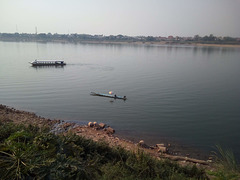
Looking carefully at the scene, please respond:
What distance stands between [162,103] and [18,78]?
2573cm

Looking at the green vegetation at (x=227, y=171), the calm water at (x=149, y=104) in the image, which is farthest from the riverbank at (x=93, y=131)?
the green vegetation at (x=227, y=171)

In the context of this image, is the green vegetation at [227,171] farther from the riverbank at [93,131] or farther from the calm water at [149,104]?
the calm water at [149,104]

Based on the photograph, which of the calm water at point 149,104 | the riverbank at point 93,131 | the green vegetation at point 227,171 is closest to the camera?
the green vegetation at point 227,171

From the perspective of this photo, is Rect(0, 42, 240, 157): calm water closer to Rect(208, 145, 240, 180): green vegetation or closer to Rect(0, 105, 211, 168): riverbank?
Rect(0, 105, 211, 168): riverbank

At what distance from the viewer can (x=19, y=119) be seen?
15.8 m

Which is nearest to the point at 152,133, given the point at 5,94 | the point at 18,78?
the point at 5,94

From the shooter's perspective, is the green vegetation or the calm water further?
the calm water

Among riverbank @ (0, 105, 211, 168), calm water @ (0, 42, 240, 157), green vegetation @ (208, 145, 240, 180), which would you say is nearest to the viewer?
green vegetation @ (208, 145, 240, 180)

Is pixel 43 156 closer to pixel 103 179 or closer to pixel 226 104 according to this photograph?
pixel 103 179

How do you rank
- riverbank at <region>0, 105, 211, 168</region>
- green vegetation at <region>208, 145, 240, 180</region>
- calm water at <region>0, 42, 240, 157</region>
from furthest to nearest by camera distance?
1. calm water at <region>0, 42, 240, 157</region>
2. riverbank at <region>0, 105, 211, 168</region>
3. green vegetation at <region>208, 145, 240, 180</region>

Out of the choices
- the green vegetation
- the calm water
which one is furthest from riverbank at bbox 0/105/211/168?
the green vegetation

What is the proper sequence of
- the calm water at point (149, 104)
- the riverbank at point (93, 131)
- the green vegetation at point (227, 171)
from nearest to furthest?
the green vegetation at point (227, 171), the riverbank at point (93, 131), the calm water at point (149, 104)

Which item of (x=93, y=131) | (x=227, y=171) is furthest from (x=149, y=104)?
(x=227, y=171)

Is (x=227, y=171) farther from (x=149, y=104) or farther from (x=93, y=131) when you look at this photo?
(x=149, y=104)
